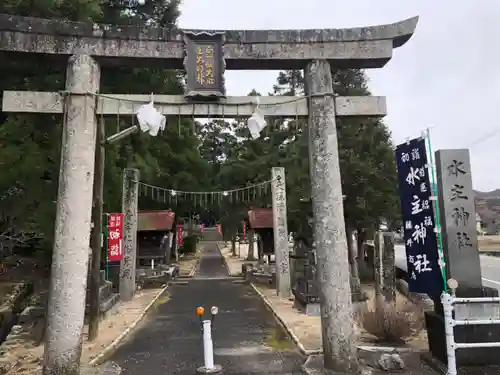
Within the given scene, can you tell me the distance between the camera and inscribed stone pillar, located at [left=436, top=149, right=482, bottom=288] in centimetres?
711

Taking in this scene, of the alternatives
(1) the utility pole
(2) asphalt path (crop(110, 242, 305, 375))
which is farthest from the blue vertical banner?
(1) the utility pole

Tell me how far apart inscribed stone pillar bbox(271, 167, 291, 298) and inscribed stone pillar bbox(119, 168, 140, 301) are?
5846 millimetres

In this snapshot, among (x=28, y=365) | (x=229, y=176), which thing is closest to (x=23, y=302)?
(x=28, y=365)

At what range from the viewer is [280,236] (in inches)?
691

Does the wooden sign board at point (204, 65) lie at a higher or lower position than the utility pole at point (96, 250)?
higher

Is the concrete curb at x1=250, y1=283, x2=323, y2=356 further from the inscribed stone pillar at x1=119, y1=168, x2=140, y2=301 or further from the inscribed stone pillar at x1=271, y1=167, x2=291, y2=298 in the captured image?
the inscribed stone pillar at x1=119, y1=168, x2=140, y2=301

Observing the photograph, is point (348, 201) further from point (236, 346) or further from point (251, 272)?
point (236, 346)

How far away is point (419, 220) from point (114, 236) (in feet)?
40.5

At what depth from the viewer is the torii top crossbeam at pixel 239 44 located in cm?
734

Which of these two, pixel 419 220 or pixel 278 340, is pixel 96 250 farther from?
pixel 419 220

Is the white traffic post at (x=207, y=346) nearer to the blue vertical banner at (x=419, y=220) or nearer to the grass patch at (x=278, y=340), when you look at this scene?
the grass patch at (x=278, y=340)

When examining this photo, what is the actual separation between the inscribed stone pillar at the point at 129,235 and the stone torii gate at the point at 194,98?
10124 millimetres


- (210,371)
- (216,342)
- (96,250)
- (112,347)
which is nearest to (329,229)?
(210,371)

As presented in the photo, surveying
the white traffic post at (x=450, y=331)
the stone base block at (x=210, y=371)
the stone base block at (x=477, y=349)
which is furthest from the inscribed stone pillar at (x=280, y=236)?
the white traffic post at (x=450, y=331)
